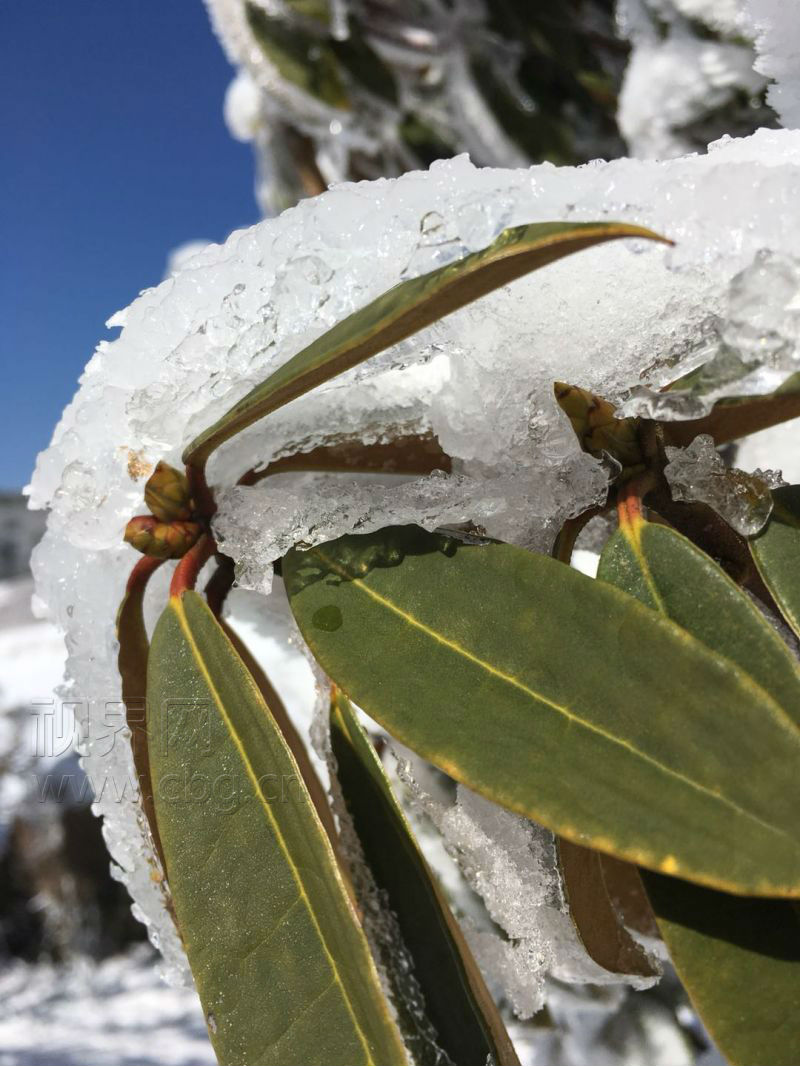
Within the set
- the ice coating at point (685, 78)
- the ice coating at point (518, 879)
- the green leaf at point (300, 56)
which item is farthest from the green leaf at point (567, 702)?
the green leaf at point (300, 56)

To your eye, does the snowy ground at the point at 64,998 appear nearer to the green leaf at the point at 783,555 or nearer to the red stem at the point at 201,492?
the red stem at the point at 201,492

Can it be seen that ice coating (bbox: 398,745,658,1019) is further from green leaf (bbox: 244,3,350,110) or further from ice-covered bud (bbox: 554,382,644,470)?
green leaf (bbox: 244,3,350,110)

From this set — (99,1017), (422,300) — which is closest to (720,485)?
(422,300)

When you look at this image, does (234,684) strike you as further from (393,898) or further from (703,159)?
(703,159)

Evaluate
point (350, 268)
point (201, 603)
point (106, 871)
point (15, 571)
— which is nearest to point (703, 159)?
point (350, 268)

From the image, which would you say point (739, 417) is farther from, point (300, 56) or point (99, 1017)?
point (99, 1017)
